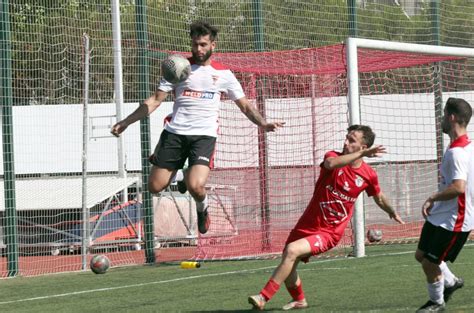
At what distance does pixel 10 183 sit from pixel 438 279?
25.3ft

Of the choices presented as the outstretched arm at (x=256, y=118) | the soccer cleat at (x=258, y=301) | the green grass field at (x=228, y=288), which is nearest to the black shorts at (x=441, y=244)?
the green grass field at (x=228, y=288)

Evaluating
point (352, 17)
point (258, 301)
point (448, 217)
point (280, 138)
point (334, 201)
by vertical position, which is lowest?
point (258, 301)

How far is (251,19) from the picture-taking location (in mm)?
17312

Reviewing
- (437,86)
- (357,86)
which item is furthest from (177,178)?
(437,86)

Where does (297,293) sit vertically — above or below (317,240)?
below

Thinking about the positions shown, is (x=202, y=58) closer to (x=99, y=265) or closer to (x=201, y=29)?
(x=201, y=29)

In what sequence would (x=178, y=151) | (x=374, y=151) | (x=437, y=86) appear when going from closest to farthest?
(x=374, y=151) → (x=178, y=151) → (x=437, y=86)

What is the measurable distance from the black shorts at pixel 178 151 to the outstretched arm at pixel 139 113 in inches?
16.3

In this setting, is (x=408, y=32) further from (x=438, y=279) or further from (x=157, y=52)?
(x=438, y=279)

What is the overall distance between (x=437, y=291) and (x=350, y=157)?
1.22 metres

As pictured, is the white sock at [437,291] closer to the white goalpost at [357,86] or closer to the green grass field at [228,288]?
the green grass field at [228,288]

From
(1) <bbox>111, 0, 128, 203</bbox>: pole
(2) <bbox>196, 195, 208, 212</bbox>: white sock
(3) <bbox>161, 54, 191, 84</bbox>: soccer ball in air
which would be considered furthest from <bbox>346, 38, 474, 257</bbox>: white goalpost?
(3) <bbox>161, 54, 191, 84</bbox>: soccer ball in air

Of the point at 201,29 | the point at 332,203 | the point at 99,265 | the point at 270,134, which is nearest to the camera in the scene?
the point at 332,203

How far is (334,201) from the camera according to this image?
29.3 feet
